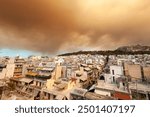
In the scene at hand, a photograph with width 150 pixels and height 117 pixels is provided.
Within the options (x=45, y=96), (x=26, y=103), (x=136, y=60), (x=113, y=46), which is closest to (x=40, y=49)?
(x=45, y=96)

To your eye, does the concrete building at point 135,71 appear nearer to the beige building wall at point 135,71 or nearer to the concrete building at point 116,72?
the beige building wall at point 135,71

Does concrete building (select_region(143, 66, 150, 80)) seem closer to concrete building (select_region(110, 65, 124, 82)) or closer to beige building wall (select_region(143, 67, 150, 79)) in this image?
beige building wall (select_region(143, 67, 150, 79))

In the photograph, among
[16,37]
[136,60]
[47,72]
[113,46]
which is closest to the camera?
[16,37]

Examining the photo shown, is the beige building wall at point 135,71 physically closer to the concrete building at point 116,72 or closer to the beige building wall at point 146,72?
the beige building wall at point 146,72

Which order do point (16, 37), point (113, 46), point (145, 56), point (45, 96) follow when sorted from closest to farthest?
point (16, 37)
point (113, 46)
point (45, 96)
point (145, 56)

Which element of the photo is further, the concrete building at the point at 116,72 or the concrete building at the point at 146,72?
the concrete building at the point at 116,72

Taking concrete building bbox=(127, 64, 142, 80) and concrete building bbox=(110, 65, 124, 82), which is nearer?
concrete building bbox=(127, 64, 142, 80)

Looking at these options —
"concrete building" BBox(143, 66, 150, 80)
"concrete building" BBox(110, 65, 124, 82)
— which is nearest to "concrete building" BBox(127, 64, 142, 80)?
"concrete building" BBox(143, 66, 150, 80)

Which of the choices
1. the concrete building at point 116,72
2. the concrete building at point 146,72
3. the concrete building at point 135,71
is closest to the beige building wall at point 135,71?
the concrete building at point 135,71

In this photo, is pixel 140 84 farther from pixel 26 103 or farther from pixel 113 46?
pixel 26 103

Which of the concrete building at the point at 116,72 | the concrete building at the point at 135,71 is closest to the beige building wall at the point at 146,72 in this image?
the concrete building at the point at 135,71

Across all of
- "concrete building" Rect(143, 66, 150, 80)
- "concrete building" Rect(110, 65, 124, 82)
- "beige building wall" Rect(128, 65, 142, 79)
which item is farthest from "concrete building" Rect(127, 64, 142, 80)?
"concrete building" Rect(110, 65, 124, 82)
